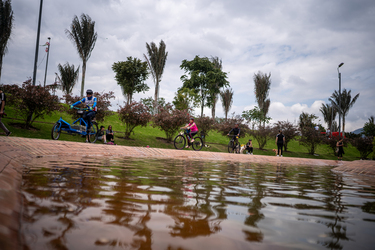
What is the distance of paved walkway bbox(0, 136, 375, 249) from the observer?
0.86 metres

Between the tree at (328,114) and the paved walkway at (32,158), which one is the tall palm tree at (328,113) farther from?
the paved walkway at (32,158)

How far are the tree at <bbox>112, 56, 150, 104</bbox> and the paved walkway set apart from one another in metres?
32.5

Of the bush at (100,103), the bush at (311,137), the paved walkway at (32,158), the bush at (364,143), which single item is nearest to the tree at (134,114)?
the bush at (100,103)

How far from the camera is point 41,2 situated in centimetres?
1512

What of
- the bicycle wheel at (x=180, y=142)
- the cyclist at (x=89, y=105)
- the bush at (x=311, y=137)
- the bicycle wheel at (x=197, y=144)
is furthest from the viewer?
the bush at (x=311, y=137)

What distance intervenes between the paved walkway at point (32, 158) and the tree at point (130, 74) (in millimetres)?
32549

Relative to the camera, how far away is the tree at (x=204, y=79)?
1533 inches

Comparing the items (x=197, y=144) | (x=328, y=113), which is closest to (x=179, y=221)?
(x=197, y=144)

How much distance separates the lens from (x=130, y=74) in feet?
125

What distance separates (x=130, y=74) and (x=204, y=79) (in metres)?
12.8

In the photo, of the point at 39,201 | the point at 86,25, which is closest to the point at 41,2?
the point at 86,25

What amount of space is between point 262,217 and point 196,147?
12.1 metres

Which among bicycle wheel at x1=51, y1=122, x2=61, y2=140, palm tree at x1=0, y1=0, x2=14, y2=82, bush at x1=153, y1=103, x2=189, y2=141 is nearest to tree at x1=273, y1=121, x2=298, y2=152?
bush at x1=153, y1=103, x2=189, y2=141

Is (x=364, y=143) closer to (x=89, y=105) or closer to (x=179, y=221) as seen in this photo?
(x=89, y=105)
